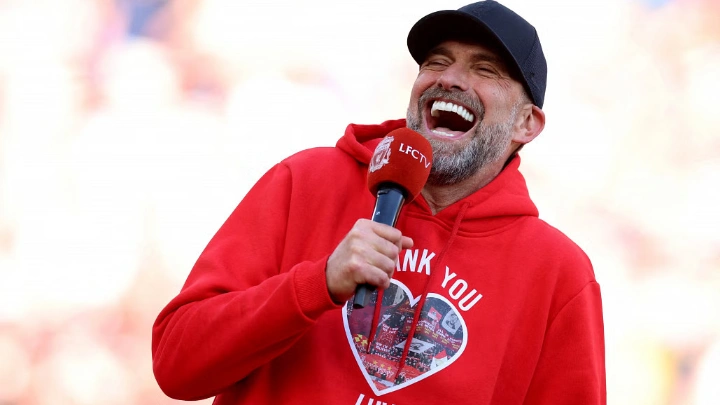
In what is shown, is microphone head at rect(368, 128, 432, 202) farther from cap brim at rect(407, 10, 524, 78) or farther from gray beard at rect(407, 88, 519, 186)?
cap brim at rect(407, 10, 524, 78)

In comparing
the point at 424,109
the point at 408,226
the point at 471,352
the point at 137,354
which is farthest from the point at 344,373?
the point at 137,354

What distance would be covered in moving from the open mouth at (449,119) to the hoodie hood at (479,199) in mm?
108

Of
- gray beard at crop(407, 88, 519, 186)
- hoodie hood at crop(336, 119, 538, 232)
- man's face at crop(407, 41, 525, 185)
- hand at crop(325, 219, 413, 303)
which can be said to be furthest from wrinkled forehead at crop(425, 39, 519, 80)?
hand at crop(325, 219, 413, 303)

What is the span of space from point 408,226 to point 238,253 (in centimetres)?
37

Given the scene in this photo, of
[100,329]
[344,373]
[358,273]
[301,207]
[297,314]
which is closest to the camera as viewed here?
[358,273]

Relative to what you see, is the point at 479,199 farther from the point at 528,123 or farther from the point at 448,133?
the point at 528,123

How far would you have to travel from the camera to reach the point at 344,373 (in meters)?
1.65

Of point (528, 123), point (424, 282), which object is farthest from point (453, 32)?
point (424, 282)

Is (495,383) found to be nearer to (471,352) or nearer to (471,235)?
(471,352)

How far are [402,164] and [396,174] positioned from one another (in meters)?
0.02

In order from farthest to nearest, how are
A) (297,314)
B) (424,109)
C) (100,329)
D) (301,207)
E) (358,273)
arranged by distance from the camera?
(100,329)
(424,109)
(301,207)
(297,314)
(358,273)

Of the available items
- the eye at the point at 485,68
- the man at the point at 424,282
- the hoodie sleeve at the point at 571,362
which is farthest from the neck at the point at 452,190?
the hoodie sleeve at the point at 571,362

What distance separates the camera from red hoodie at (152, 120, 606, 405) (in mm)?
Answer: 1535

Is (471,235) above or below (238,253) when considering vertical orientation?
above
